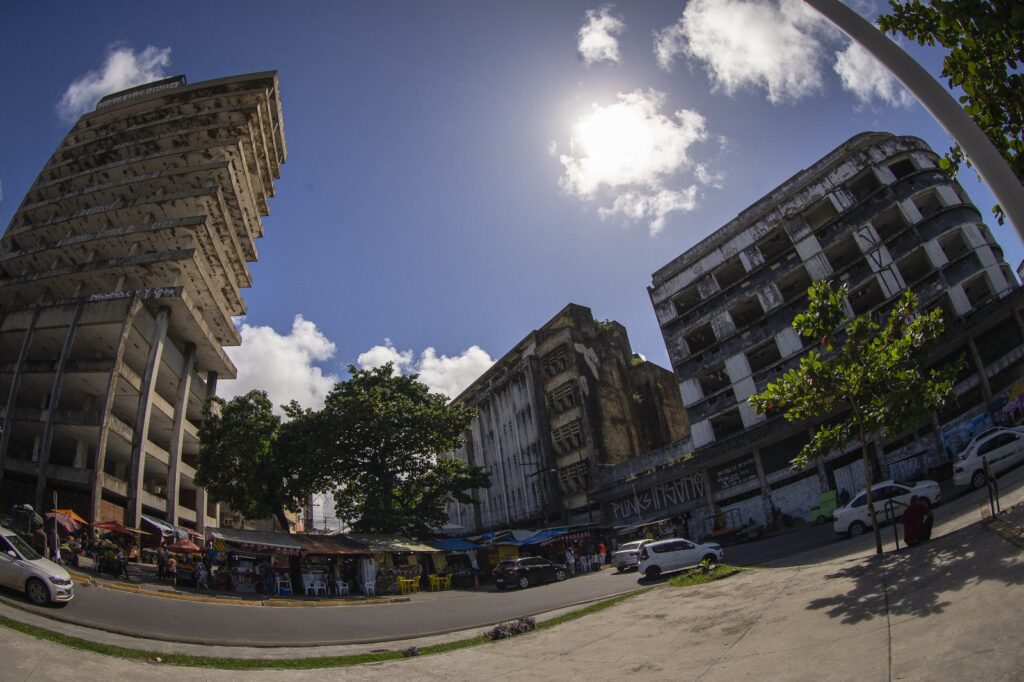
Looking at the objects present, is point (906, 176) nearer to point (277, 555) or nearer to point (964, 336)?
point (964, 336)

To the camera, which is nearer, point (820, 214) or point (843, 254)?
point (843, 254)

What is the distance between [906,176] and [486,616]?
3133cm

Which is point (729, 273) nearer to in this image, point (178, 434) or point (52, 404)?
point (178, 434)

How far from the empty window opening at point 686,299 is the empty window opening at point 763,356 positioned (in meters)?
5.81

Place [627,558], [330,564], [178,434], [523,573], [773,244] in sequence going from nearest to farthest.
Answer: [523,573] → [627,558] → [330,564] → [773,244] → [178,434]

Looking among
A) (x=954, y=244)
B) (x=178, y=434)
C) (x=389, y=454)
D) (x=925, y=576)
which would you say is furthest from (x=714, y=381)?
(x=178, y=434)

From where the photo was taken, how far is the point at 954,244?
28297 mm

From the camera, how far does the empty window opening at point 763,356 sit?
1289 inches

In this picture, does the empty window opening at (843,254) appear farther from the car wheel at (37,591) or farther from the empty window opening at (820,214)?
the car wheel at (37,591)

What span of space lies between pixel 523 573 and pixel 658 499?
15.7m

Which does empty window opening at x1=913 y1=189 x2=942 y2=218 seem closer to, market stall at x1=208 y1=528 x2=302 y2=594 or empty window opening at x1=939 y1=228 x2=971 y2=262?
empty window opening at x1=939 y1=228 x2=971 y2=262

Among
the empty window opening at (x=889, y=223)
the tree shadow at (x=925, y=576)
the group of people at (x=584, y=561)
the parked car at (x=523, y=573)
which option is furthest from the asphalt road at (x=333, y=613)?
the empty window opening at (x=889, y=223)

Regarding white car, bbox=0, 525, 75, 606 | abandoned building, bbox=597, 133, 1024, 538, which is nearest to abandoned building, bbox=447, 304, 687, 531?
abandoned building, bbox=597, 133, 1024, 538

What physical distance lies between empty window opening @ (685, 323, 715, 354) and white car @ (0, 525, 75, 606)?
34.2m
